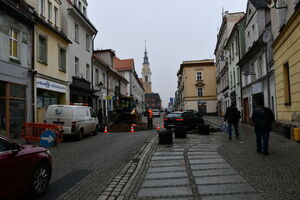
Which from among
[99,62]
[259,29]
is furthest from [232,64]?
[99,62]

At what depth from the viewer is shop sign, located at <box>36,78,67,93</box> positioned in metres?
17.1

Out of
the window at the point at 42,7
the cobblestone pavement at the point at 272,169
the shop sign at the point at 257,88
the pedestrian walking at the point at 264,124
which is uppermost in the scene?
the window at the point at 42,7

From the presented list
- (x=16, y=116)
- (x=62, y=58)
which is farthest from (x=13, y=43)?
(x=62, y=58)

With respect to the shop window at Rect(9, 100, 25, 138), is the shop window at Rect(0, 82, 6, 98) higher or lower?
higher

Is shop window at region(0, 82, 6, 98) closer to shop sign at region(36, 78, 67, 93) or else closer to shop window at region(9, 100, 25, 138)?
shop window at region(9, 100, 25, 138)

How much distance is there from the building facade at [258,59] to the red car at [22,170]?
636 inches

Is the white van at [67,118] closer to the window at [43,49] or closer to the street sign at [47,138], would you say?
the street sign at [47,138]

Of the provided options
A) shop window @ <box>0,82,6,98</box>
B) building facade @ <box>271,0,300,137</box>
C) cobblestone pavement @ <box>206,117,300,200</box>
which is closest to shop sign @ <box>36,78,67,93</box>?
shop window @ <box>0,82,6,98</box>

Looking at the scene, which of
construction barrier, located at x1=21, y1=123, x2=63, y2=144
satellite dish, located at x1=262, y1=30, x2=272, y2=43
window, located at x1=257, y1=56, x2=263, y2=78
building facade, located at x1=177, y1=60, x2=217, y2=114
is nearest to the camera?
construction barrier, located at x1=21, y1=123, x2=63, y2=144

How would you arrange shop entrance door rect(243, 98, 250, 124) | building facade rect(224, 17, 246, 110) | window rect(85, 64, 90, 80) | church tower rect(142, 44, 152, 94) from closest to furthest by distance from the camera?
shop entrance door rect(243, 98, 250, 124) < window rect(85, 64, 90, 80) < building facade rect(224, 17, 246, 110) < church tower rect(142, 44, 152, 94)

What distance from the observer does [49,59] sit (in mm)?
18812

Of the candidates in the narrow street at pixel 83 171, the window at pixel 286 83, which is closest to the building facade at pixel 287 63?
the window at pixel 286 83

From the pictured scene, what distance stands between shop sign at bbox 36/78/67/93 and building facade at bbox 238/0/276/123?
13.9m

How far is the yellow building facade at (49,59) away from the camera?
17219 millimetres
